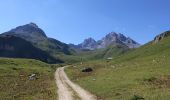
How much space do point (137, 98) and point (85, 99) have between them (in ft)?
28.6

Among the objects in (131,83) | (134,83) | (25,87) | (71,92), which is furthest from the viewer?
(25,87)

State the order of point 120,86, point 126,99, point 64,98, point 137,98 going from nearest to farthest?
point 137,98 → point 126,99 → point 64,98 → point 120,86

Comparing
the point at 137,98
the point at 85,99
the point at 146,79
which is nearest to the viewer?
the point at 137,98

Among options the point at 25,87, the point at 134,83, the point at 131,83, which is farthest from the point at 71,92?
the point at 25,87

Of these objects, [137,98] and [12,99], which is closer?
[137,98]

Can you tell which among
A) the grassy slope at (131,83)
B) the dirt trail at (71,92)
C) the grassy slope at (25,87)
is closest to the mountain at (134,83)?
the grassy slope at (131,83)

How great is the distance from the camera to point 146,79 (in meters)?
62.3

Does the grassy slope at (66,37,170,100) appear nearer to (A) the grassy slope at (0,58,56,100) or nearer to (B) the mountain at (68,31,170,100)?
(B) the mountain at (68,31,170,100)

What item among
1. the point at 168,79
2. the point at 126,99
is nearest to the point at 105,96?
the point at 126,99

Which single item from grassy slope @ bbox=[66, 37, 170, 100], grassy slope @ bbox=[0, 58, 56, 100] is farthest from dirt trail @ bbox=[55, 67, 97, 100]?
grassy slope @ bbox=[66, 37, 170, 100]

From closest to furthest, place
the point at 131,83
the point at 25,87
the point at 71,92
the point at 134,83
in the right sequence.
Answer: the point at 71,92, the point at 134,83, the point at 131,83, the point at 25,87

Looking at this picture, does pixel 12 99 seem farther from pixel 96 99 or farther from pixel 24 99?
pixel 96 99

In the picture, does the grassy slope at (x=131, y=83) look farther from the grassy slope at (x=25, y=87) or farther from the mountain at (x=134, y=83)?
the grassy slope at (x=25, y=87)

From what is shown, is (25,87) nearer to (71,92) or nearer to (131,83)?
(71,92)
